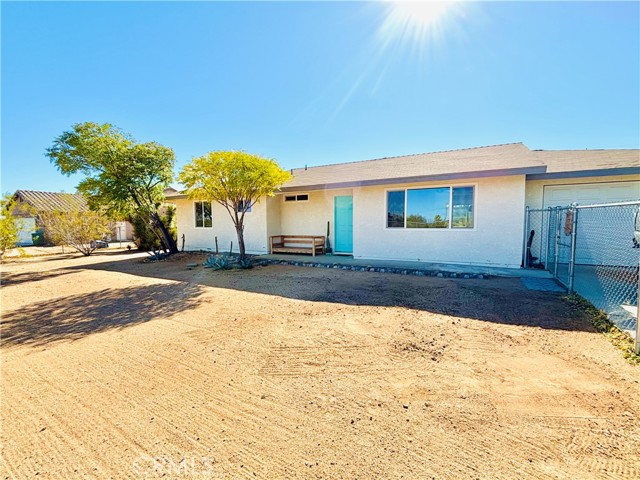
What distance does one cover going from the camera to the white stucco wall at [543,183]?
798 centimetres

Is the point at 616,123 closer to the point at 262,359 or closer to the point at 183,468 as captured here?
the point at 262,359

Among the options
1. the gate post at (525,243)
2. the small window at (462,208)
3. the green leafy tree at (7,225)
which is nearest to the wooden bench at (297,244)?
the small window at (462,208)

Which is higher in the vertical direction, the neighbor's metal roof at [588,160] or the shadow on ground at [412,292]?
the neighbor's metal roof at [588,160]

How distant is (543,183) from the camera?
27.9ft

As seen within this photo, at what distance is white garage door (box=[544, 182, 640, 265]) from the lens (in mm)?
7898

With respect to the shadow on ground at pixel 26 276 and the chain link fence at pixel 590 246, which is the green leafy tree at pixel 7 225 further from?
the chain link fence at pixel 590 246

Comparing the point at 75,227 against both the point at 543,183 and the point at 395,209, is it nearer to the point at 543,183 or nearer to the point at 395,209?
the point at 395,209

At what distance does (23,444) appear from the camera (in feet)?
6.99

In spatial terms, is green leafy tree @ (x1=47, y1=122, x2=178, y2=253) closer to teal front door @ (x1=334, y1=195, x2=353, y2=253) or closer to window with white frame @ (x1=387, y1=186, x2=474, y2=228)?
teal front door @ (x1=334, y1=195, x2=353, y2=253)

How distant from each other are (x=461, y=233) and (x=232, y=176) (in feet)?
22.9

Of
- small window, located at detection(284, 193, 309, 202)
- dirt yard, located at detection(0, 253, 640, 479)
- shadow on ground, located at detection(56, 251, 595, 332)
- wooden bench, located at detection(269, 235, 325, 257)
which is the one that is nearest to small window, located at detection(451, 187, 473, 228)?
shadow on ground, located at detection(56, 251, 595, 332)

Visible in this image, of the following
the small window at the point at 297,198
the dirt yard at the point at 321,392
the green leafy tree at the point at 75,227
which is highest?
the small window at the point at 297,198

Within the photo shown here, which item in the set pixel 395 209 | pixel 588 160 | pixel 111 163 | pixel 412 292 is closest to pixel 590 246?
pixel 588 160

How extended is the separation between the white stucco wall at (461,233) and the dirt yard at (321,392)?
316cm
